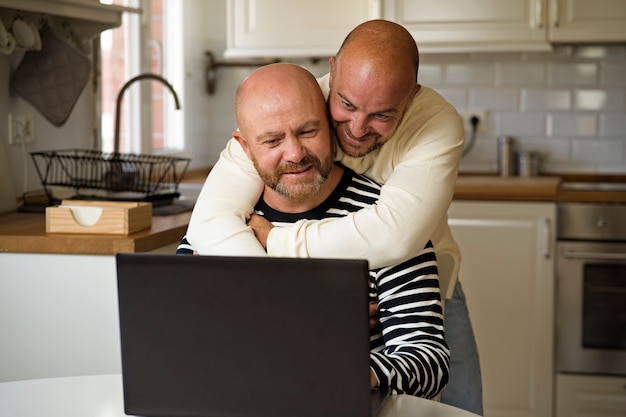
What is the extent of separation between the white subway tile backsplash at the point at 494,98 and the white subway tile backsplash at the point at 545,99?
4 centimetres

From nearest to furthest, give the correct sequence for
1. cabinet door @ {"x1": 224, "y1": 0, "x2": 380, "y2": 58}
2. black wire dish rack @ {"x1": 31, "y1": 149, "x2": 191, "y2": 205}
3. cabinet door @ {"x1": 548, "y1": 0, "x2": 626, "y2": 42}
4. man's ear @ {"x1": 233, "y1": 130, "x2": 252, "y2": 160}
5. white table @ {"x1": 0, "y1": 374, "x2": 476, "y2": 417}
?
white table @ {"x1": 0, "y1": 374, "x2": 476, "y2": 417} → man's ear @ {"x1": 233, "y1": 130, "x2": 252, "y2": 160} → black wire dish rack @ {"x1": 31, "y1": 149, "x2": 191, "y2": 205} → cabinet door @ {"x1": 548, "y1": 0, "x2": 626, "y2": 42} → cabinet door @ {"x1": 224, "y1": 0, "x2": 380, "y2": 58}

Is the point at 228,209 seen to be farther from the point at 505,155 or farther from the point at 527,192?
the point at 505,155

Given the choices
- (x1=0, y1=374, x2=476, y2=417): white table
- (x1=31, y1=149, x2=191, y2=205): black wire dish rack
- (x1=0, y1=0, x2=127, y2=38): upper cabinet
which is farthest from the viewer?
(x1=31, y1=149, x2=191, y2=205): black wire dish rack

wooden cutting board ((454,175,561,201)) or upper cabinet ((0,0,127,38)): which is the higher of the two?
upper cabinet ((0,0,127,38))

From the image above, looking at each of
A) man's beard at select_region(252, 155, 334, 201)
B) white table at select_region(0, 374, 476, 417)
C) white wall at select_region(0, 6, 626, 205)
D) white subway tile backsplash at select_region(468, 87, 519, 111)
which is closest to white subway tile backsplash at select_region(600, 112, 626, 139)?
white wall at select_region(0, 6, 626, 205)

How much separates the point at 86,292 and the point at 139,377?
1.31 m

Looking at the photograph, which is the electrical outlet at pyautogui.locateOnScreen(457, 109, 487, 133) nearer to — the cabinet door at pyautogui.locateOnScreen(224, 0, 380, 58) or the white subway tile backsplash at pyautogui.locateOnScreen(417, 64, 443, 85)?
the white subway tile backsplash at pyautogui.locateOnScreen(417, 64, 443, 85)

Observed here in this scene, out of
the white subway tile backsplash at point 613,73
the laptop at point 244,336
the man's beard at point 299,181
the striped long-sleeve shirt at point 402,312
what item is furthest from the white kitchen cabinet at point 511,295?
the laptop at point 244,336

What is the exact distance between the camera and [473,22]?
3.64 metres

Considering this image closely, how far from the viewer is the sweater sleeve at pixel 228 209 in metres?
1.59

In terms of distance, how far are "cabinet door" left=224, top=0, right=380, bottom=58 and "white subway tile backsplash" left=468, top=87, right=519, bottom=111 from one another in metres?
0.66

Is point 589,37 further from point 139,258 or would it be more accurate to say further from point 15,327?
point 139,258

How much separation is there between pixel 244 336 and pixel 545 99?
319 centimetres

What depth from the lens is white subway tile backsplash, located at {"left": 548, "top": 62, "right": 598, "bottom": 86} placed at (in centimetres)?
397
